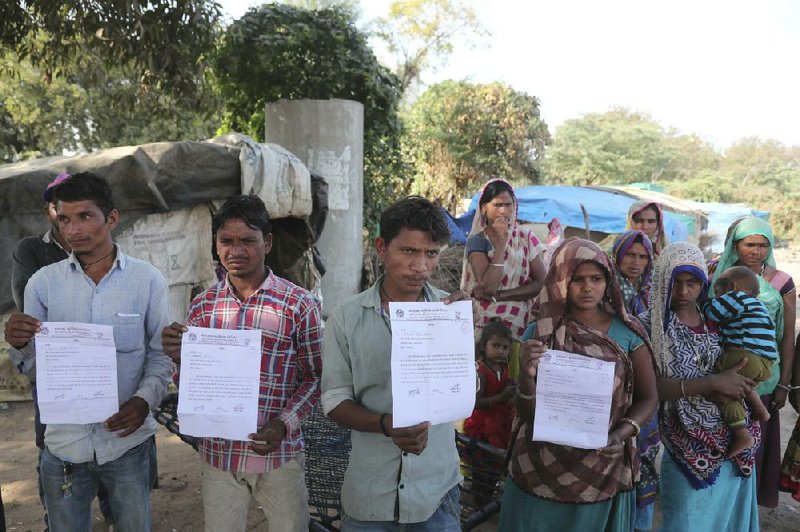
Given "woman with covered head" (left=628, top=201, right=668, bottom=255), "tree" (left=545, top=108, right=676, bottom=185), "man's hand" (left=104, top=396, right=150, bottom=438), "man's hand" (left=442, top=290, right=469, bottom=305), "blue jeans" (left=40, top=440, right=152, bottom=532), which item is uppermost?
"tree" (left=545, top=108, right=676, bottom=185)

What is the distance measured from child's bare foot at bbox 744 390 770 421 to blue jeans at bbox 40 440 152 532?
265 cm

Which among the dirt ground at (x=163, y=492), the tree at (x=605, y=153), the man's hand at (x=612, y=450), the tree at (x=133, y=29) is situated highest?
the tree at (x=605, y=153)

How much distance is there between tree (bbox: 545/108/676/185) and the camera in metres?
32.5

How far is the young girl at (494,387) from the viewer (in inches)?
141

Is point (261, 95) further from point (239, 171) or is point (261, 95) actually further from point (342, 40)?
point (239, 171)

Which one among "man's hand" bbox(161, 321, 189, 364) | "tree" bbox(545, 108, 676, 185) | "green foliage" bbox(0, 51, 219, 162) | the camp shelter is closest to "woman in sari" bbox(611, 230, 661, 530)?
"man's hand" bbox(161, 321, 189, 364)

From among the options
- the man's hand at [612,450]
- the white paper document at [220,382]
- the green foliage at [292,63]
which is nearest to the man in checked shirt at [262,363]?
the white paper document at [220,382]

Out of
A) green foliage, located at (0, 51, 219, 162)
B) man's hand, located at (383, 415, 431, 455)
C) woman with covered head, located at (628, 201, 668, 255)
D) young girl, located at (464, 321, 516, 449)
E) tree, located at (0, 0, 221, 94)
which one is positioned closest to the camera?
man's hand, located at (383, 415, 431, 455)

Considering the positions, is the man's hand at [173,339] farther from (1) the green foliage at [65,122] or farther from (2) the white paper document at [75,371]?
(1) the green foliage at [65,122]

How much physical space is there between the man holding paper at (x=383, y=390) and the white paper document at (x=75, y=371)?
819 mm

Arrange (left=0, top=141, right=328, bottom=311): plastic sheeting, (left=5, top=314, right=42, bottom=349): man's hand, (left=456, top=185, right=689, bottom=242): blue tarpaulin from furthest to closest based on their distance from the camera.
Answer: (left=456, top=185, right=689, bottom=242): blue tarpaulin
(left=0, top=141, right=328, bottom=311): plastic sheeting
(left=5, top=314, right=42, bottom=349): man's hand

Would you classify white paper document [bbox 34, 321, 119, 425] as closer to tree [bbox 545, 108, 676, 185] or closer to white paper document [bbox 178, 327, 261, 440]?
white paper document [bbox 178, 327, 261, 440]

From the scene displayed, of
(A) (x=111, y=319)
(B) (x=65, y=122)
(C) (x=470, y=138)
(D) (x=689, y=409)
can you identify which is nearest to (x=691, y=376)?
(D) (x=689, y=409)

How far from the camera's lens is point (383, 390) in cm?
194
